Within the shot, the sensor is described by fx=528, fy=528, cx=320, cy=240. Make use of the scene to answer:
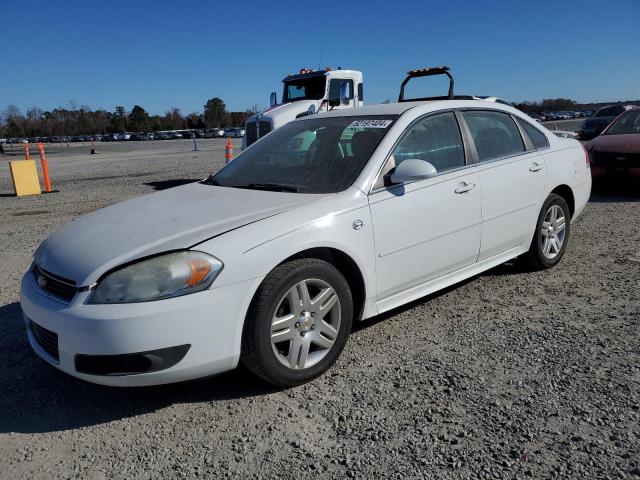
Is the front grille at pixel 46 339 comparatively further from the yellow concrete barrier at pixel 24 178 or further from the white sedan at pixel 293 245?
the yellow concrete barrier at pixel 24 178

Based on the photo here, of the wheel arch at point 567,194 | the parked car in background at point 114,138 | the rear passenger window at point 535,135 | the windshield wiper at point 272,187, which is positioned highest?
the rear passenger window at point 535,135

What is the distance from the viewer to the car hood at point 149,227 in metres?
2.66

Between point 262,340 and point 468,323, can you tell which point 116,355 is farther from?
point 468,323

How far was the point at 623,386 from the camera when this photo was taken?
2.77 meters

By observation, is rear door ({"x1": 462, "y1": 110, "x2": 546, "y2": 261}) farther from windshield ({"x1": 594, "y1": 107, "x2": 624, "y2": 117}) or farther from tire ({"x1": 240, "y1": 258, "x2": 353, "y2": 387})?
windshield ({"x1": 594, "y1": 107, "x2": 624, "y2": 117})

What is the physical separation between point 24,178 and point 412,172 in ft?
36.9

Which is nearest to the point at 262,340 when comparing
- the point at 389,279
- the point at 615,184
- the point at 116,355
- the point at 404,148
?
the point at 116,355

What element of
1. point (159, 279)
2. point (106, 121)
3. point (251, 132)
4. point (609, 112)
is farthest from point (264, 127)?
point (106, 121)

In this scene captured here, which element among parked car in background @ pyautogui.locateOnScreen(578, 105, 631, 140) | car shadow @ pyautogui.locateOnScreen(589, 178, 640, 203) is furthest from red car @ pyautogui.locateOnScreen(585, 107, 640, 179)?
parked car in background @ pyautogui.locateOnScreen(578, 105, 631, 140)

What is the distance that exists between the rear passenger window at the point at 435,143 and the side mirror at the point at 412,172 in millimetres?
180

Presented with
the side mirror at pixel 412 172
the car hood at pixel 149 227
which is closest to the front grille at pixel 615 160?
the side mirror at pixel 412 172

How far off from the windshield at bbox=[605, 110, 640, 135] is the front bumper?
8792 mm

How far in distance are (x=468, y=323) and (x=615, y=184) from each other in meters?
6.34

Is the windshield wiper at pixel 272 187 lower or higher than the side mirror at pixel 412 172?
lower
